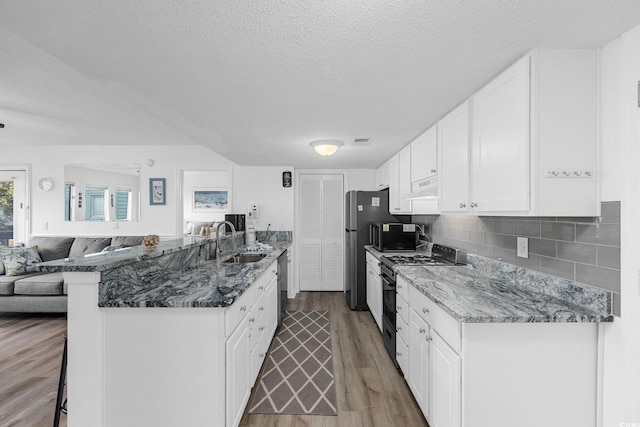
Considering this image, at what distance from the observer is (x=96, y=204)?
181 inches

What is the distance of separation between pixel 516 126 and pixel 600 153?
39 centimetres

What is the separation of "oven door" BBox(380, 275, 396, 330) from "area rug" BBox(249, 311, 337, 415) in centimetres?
68

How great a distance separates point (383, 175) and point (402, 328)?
2462 millimetres

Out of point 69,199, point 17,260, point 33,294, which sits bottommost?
point 33,294

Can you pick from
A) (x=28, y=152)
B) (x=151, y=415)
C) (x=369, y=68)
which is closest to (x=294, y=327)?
(x=151, y=415)

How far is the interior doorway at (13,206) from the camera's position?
4418mm

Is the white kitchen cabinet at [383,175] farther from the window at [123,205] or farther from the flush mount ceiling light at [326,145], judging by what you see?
the window at [123,205]

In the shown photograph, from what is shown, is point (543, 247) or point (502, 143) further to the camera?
point (543, 247)

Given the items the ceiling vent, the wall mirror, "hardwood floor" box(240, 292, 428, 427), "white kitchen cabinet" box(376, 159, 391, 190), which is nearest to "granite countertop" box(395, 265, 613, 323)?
"hardwood floor" box(240, 292, 428, 427)

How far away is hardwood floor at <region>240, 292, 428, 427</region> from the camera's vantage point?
73.9 inches

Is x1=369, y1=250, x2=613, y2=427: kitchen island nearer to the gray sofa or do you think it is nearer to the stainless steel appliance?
the stainless steel appliance

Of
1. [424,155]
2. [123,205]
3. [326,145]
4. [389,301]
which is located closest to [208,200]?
[123,205]

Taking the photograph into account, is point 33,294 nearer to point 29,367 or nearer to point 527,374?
point 29,367

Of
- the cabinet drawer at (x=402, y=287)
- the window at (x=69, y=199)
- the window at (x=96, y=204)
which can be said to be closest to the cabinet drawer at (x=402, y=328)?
the cabinet drawer at (x=402, y=287)
